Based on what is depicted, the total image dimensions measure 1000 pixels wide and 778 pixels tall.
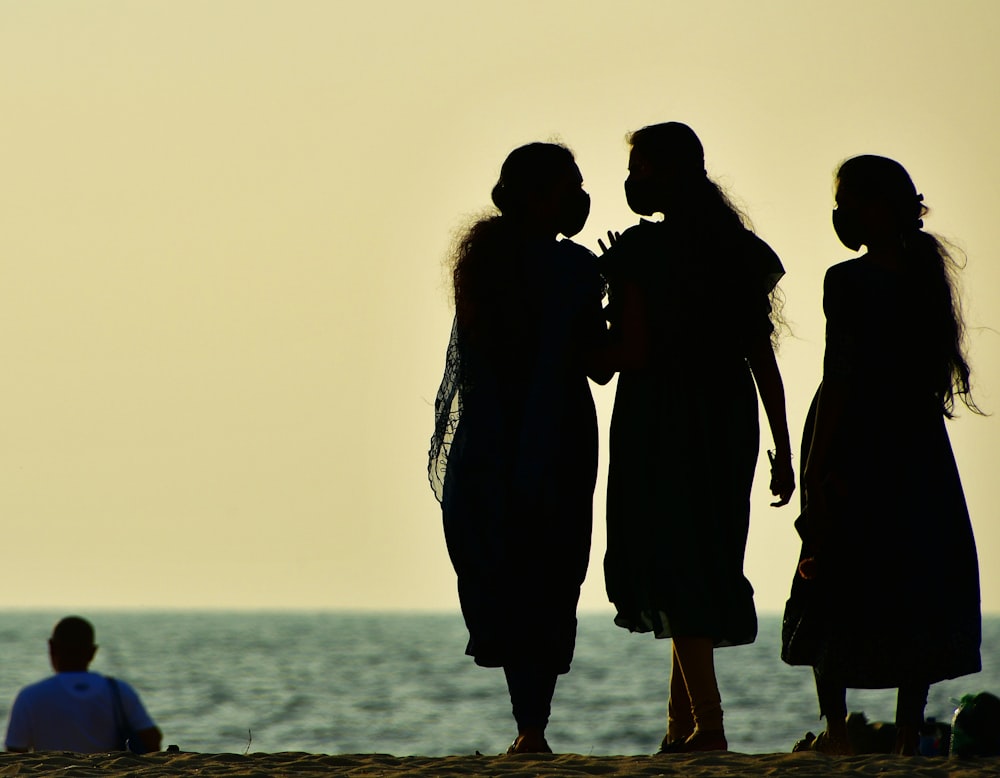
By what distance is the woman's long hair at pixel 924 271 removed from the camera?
26.6ft

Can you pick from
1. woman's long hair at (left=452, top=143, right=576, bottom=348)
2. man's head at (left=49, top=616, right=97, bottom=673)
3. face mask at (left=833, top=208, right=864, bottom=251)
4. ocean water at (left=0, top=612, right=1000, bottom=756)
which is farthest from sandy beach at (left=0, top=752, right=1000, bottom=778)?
ocean water at (left=0, top=612, right=1000, bottom=756)

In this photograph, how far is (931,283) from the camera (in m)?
8.12

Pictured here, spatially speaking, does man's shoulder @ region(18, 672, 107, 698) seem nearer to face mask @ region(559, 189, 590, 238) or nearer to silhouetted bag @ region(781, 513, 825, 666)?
face mask @ region(559, 189, 590, 238)

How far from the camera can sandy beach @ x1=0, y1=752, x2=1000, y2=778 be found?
742 cm

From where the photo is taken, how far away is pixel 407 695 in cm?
6122

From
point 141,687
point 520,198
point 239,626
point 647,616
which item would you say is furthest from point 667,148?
point 239,626

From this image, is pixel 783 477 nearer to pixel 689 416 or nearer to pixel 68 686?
pixel 689 416

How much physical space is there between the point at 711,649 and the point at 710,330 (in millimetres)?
1226

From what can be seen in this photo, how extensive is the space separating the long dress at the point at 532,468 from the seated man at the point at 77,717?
2014mm

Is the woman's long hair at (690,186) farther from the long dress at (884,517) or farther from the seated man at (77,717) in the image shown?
the seated man at (77,717)

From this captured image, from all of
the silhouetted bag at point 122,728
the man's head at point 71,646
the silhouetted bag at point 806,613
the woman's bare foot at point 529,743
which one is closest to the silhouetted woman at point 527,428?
the woman's bare foot at point 529,743

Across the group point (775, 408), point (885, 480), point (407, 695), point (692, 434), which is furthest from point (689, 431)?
point (407, 695)

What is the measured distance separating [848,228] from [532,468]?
158cm

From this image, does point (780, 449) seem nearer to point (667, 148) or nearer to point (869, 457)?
point (869, 457)
